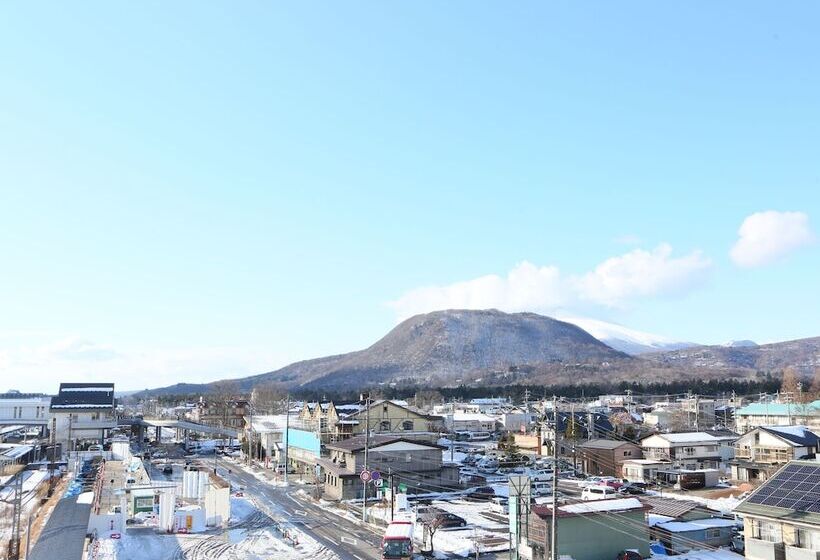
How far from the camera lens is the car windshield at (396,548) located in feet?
76.6

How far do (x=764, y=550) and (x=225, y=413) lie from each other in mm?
75524

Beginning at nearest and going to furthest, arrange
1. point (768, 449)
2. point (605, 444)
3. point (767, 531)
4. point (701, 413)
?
point (767, 531)
point (768, 449)
point (605, 444)
point (701, 413)

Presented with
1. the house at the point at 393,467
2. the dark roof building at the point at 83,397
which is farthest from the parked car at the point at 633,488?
the dark roof building at the point at 83,397

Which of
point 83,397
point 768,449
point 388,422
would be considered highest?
point 83,397

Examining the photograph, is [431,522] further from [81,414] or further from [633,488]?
[81,414]

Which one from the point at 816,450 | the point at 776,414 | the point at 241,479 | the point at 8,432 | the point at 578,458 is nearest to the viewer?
the point at 816,450

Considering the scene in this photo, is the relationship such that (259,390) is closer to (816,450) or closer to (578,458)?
Result: (578,458)

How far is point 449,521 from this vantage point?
3000 centimetres

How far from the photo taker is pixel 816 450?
42.1 m

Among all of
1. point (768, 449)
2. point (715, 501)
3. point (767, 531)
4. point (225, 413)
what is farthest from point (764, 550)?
point (225, 413)

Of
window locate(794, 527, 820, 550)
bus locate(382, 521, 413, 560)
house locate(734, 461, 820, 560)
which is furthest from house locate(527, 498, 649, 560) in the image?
window locate(794, 527, 820, 550)

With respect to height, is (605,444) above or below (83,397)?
below

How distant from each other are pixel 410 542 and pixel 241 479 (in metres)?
26.9

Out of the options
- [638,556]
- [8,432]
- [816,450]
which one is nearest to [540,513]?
[638,556]
